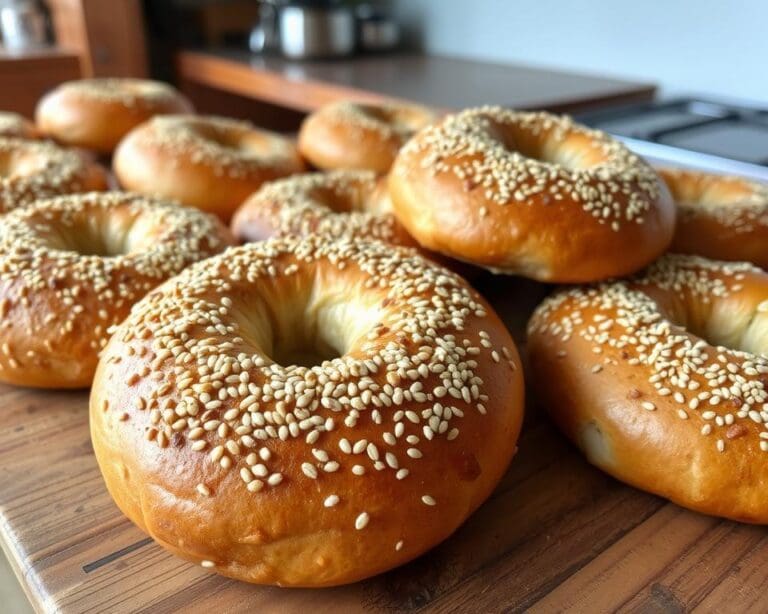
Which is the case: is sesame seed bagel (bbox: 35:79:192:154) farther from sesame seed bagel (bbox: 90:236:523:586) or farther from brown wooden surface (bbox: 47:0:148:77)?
sesame seed bagel (bbox: 90:236:523:586)

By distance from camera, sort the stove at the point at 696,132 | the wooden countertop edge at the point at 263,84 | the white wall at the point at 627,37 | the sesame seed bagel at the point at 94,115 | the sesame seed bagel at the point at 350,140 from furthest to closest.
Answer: the wooden countertop edge at the point at 263,84, the white wall at the point at 627,37, the sesame seed bagel at the point at 94,115, the sesame seed bagel at the point at 350,140, the stove at the point at 696,132

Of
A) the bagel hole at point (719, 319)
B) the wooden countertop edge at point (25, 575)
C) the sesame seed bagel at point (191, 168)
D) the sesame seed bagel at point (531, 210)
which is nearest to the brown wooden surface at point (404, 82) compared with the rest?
the sesame seed bagel at point (191, 168)

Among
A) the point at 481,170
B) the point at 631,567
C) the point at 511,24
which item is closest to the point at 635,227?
the point at 481,170

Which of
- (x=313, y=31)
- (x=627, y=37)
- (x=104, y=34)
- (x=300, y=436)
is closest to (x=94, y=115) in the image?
(x=104, y=34)

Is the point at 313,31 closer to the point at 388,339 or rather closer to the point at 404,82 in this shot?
the point at 404,82

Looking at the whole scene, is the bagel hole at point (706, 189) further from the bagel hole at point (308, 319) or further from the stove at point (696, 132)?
the bagel hole at point (308, 319)

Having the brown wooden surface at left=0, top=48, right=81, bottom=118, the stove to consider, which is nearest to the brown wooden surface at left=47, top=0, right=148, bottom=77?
the brown wooden surface at left=0, top=48, right=81, bottom=118

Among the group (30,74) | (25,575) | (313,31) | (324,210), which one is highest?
(313,31)

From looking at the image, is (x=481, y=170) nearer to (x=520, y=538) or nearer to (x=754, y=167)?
(x=520, y=538)
